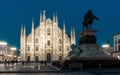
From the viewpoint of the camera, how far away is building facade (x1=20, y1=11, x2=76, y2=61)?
4173 inches

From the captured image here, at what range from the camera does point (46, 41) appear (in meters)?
109

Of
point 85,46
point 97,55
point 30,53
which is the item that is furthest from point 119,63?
point 30,53

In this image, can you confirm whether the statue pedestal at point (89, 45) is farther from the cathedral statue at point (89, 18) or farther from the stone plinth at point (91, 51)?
the cathedral statue at point (89, 18)

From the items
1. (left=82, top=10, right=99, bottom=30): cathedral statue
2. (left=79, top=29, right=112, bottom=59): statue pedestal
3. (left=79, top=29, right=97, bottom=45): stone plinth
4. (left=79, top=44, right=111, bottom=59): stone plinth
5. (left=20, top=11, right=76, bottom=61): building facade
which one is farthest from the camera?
(left=20, top=11, right=76, bottom=61): building facade

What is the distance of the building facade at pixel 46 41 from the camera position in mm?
106000

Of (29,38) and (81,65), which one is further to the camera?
(29,38)

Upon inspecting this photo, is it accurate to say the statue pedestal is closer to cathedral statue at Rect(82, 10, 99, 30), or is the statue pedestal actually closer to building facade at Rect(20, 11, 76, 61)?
cathedral statue at Rect(82, 10, 99, 30)

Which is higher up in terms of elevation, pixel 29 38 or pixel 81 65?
pixel 29 38

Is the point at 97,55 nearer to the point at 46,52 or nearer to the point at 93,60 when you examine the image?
the point at 93,60

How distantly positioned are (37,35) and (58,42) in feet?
27.0

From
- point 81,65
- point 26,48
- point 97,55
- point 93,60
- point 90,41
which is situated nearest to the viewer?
point 81,65

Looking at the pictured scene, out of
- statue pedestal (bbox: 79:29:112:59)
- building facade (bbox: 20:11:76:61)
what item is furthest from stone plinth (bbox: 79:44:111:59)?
building facade (bbox: 20:11:76:61)

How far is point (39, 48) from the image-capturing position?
107 meters

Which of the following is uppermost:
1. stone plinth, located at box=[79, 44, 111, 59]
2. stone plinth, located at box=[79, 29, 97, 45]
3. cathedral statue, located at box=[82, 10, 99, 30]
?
cathedral statue, located at box=[82, 10, 99, 30]
